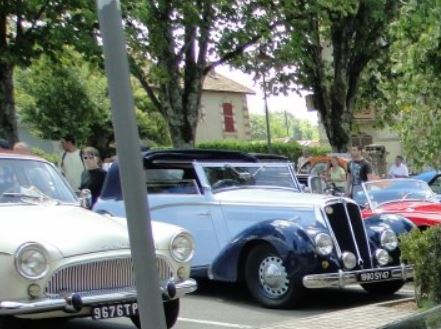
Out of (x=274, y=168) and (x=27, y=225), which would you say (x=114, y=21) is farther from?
(x=274, y=168)

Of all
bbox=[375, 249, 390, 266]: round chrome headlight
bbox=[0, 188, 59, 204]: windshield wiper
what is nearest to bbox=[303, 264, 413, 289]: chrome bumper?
bbox=[375, 249, 390, 266]: round chrome headlight

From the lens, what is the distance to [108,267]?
20.3ft

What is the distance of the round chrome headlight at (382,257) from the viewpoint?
866 centimetres

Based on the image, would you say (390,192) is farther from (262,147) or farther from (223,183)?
(262,147)

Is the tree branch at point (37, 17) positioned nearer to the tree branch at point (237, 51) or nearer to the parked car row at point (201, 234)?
the tree branch at point (237, 51)

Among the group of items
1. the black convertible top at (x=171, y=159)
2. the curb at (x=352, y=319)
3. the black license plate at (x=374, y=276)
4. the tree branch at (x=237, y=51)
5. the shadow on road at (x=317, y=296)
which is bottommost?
the shadow on road at (x=317, y=296)

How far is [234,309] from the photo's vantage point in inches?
326

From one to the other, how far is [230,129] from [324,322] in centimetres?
4159

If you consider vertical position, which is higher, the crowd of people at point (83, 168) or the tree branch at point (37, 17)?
the tree branch at point (37, 17)

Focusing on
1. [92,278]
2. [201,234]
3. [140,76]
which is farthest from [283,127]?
[92,278]

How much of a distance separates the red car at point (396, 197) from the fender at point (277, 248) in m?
2.73

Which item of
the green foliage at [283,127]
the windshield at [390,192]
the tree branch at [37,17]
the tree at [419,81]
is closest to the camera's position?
the tree at [419,81]

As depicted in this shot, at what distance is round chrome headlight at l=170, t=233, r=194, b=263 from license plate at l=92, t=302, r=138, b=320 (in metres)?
0.77

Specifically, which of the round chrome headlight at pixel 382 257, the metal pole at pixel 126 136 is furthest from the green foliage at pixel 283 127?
the metal pole at pixel 126 136
